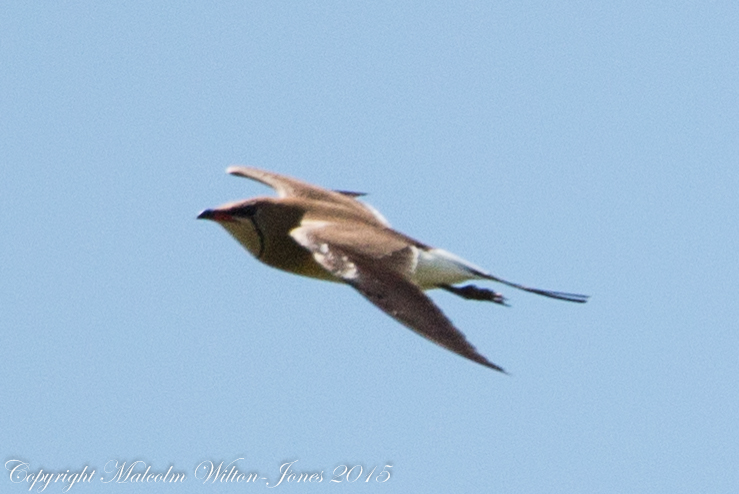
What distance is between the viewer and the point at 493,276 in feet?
33.2

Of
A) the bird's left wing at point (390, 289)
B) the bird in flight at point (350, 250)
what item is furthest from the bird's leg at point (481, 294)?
the bird's left wing at point (390, 289)

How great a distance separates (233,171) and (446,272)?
3.03 m

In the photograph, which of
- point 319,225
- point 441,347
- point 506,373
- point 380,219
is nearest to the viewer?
point 506,373

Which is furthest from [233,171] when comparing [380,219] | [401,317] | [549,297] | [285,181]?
[401,317]

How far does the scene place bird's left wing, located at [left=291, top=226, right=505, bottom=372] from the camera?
7489mm

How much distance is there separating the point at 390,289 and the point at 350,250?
2.42 feet

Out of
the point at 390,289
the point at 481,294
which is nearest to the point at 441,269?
the point at 481,294

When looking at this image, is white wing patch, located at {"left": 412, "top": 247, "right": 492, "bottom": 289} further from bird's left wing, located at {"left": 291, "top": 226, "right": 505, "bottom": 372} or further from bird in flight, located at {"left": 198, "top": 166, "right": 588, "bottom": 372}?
bird's left wing, located at {"left": 291, "top": 226, "right": 505, "bottom": 372}

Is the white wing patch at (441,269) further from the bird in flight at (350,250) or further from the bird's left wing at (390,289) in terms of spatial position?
the bird's left wing at (390,289)

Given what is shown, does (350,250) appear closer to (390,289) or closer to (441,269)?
(390,289)

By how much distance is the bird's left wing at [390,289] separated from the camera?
24.6ft

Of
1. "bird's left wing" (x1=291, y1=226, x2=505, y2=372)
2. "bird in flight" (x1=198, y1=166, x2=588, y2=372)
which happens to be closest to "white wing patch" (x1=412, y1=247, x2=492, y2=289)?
"bird in flight" (x1=198, y1=166, x2=588, y2=372)

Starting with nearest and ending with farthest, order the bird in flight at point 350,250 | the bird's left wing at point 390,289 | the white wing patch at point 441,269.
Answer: the bird's left wing at point 390,289
the bird in flight at point 350,250
the white wing patch at point 441,269

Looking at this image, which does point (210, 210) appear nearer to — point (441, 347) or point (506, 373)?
point (441, 347)
